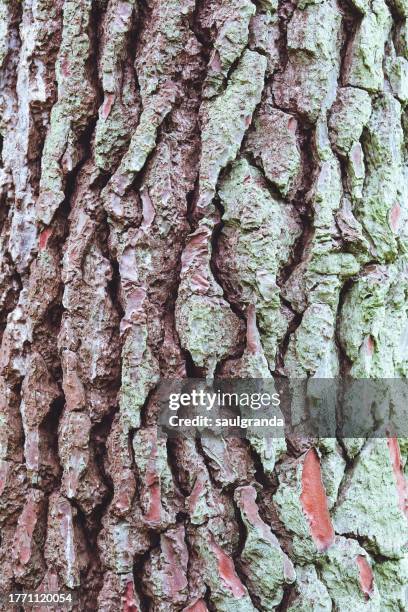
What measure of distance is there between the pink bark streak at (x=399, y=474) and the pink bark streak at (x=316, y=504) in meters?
0.15

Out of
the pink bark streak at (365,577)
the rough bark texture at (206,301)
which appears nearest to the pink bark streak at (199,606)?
the rough bark texture at (206,301)

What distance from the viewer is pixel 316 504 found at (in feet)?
3.34

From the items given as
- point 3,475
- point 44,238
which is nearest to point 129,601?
point 3,475

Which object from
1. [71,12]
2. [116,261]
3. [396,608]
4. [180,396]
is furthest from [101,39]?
[396,608]

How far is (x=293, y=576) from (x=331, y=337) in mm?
358

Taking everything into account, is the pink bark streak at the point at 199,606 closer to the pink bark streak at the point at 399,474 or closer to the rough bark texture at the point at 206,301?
the rough bark texture at the point at 206,301

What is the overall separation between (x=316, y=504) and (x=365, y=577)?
139 millimetres

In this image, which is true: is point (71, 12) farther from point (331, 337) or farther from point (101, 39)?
point (331, 337)

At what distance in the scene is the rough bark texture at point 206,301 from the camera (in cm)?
101

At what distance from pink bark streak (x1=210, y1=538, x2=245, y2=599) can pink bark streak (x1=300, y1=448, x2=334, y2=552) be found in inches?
5.0

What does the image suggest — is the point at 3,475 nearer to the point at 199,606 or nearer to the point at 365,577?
the point at 199,606

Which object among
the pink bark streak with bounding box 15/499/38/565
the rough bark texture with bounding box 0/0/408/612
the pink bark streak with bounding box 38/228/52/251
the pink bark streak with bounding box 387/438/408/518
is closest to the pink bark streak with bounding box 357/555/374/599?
the rough bark texture with bounding box 0/0/408/612

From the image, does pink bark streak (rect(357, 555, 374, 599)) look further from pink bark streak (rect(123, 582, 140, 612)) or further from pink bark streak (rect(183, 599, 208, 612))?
pink bark streak (rect(123, 582, 140, 612))

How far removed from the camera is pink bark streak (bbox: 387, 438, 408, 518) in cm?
110
